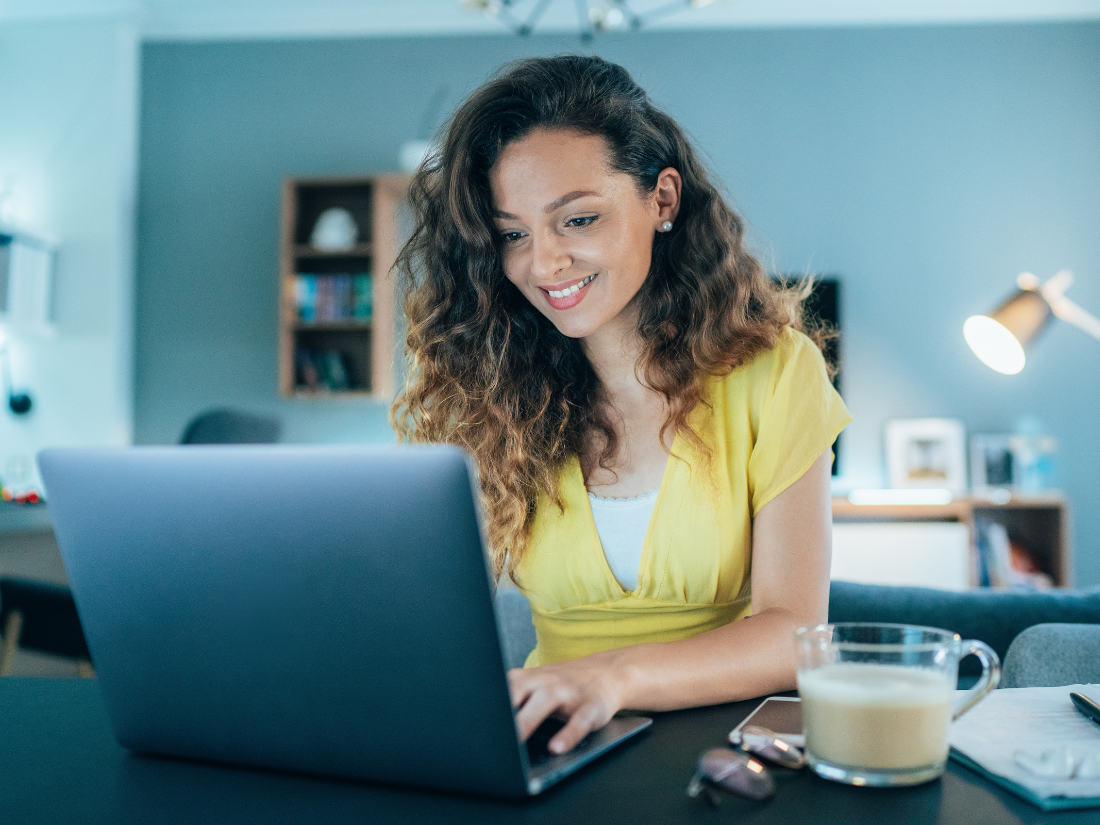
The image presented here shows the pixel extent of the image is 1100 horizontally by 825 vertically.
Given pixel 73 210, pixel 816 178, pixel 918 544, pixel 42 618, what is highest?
pixel 816 178

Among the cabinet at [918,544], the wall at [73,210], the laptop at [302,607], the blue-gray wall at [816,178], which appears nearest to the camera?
the laptop at [302,607]

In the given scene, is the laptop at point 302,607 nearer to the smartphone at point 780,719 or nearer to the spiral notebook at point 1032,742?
the smartphone at point 780,719

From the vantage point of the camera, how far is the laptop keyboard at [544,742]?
0.57 meters

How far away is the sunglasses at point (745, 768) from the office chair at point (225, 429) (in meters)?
2.25

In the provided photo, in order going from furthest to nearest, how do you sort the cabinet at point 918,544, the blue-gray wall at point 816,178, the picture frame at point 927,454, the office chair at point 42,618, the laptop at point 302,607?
the blue-gray wall at point 816,178
the picture frame at point 927,454
the cabinet at point 918,544
the office chair at point 42,618
the laptop at point 302,607

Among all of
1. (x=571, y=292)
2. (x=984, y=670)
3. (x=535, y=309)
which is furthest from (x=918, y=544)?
(x=984, y=670)

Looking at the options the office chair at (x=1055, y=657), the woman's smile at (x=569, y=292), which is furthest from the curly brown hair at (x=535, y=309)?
the office chair at (x=1055, y=657)

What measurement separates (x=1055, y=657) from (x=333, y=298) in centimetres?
323

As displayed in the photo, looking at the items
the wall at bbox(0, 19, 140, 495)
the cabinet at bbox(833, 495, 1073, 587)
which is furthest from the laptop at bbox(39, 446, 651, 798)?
the wall at bbox(0, 19, 140, 495)

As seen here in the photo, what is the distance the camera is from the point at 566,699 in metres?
0.62

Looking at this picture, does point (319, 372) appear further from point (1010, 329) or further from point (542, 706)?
point (542, 706)

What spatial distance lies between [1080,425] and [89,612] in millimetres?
4063

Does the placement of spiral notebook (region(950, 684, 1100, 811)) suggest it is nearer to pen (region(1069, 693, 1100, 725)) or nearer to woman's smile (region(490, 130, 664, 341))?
pen (region(1069, 693, 1100, 725))

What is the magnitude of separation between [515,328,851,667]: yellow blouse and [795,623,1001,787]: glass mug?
47cm
